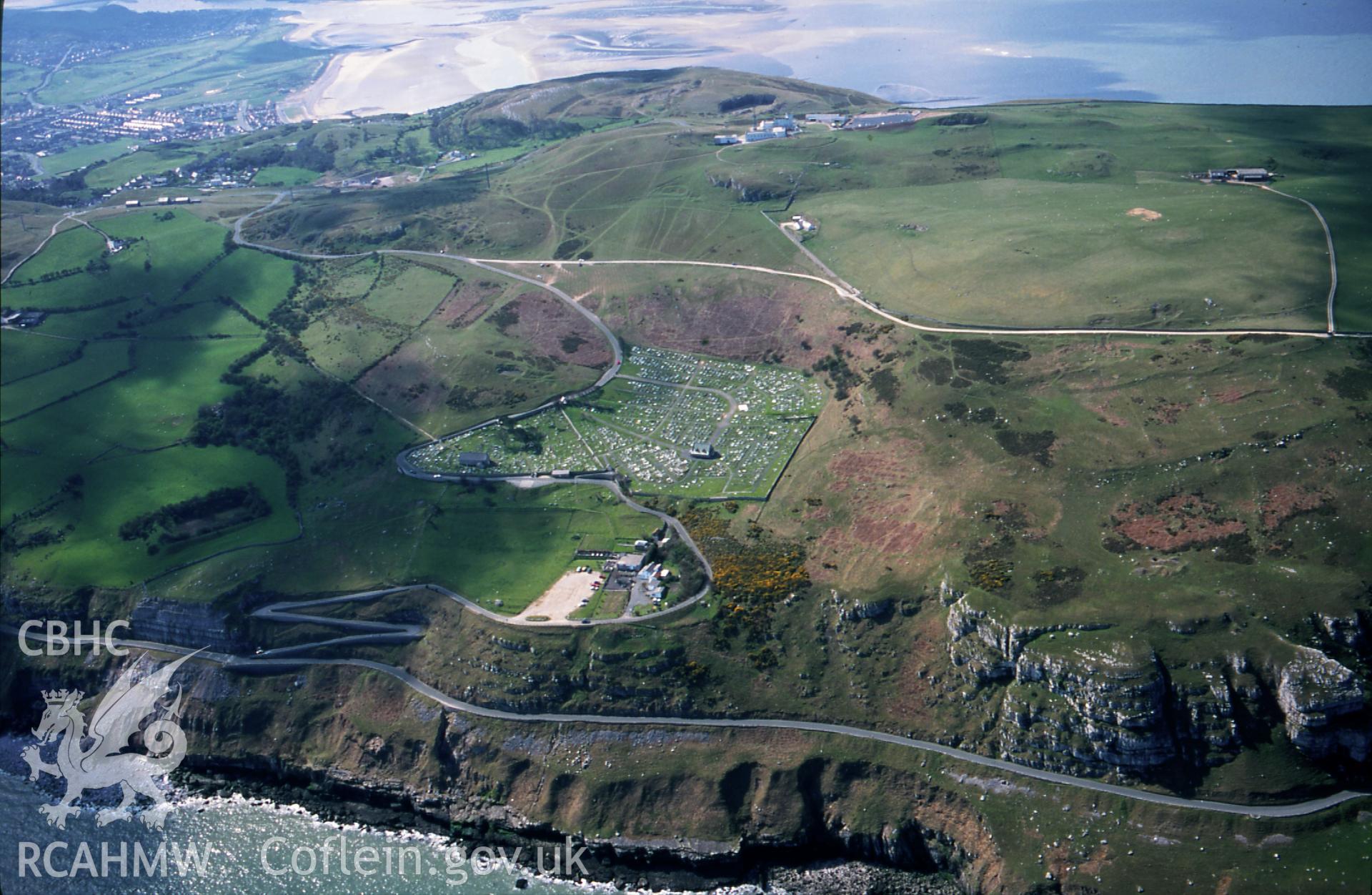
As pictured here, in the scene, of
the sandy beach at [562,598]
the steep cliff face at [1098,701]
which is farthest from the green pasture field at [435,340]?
the steep cliff face at [1098,701]

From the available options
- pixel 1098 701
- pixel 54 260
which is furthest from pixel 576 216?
pixel 1098 701

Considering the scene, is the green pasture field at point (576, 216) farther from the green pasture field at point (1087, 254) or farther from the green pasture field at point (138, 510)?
the green pasture field at point (138, 510)

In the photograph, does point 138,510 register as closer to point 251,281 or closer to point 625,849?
point 251,281

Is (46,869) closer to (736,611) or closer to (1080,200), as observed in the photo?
(736,611)

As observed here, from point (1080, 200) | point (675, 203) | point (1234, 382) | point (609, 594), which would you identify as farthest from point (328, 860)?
point (1080, 200)

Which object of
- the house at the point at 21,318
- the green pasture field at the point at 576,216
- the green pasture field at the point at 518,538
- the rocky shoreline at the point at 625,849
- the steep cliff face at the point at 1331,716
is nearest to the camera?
the steep cliff face at the point at 1331,716

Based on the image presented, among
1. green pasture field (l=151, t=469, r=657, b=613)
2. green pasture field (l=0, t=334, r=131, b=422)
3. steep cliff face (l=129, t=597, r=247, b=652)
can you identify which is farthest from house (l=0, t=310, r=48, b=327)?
steep cliff face (l=129, t=597, r=247, b=652)
